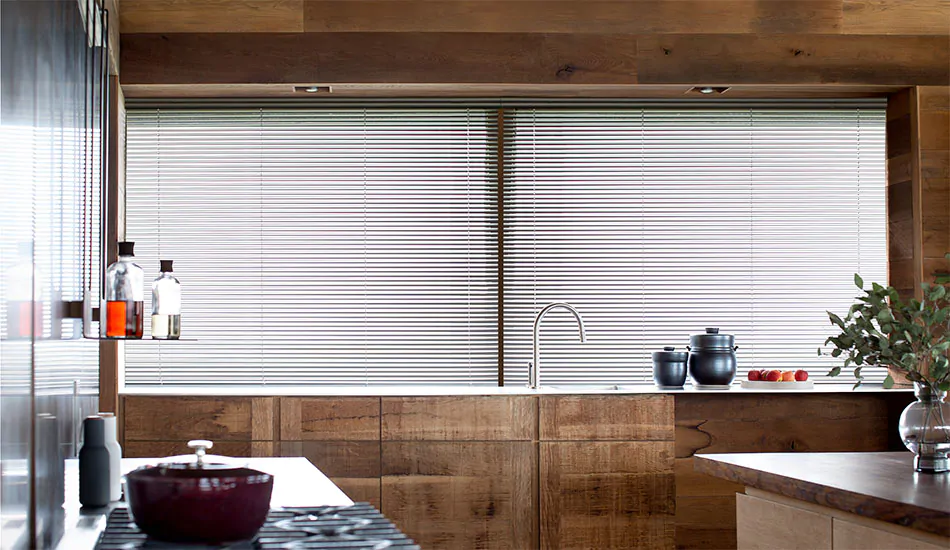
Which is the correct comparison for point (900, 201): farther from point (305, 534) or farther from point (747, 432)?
point (305, 534)

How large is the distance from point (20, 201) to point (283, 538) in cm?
73

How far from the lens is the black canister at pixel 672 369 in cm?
436

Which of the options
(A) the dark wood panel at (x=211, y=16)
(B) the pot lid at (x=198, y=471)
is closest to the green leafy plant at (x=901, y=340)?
(B) the pot lid at (x=198, y=471)

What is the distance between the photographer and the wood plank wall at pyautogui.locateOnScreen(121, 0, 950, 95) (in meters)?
4.32

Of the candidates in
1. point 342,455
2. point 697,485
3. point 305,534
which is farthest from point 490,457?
point 305,534

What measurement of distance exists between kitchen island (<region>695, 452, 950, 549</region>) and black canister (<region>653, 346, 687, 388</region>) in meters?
1.52

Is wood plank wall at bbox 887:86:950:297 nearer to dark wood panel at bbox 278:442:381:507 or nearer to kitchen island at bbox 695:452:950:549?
kitchen island at bbox 695:452:950:549

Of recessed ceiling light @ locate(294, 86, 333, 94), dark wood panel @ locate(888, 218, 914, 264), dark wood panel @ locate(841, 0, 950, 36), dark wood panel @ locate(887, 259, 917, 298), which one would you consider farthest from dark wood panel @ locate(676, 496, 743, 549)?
recessed ceiling light @ locate(294, 86, 333, 94)

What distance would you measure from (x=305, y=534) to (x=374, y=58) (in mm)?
3015

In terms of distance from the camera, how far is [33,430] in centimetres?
175

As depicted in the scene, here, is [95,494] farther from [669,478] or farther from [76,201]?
→ [669,478]

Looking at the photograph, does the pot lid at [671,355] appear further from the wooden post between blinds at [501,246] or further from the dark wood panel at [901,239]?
the dark wood panel at [901,239]

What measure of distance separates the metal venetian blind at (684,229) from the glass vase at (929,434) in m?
2.06

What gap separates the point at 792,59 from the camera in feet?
14.6
